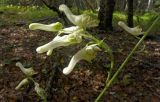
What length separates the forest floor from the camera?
13.9 feet

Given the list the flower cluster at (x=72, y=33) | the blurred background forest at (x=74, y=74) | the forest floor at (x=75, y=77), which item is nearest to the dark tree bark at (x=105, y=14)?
the blurred background forest at (x=74, y=74)

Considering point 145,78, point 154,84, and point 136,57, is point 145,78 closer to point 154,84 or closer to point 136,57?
point 154,84

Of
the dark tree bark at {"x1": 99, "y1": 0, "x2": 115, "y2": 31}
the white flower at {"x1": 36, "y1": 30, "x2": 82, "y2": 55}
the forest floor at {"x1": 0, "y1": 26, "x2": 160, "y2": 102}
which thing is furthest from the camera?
the dark tree bark at {"x1": 99, "y1": 0, "x2": 115, "y2": 31}

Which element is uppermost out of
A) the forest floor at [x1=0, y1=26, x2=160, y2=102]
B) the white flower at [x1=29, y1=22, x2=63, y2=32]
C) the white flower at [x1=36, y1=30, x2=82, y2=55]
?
the white flower at [x1=29, y1=22, x2=63, y2=32]

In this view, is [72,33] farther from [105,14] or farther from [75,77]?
[105,14]

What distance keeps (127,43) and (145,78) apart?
144 centimetres

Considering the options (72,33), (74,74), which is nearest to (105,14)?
(74,74)

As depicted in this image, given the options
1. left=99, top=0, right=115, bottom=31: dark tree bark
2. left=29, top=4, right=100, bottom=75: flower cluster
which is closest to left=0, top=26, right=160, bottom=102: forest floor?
left=99, top=0, right=115, bottom=31: dark tree bark

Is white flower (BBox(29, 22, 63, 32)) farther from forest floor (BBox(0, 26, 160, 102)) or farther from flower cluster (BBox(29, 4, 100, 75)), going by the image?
forest floor (BBox(0, 26, 160, 102))

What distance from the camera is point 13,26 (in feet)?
22.9

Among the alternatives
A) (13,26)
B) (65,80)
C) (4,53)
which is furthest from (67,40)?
(13,26)

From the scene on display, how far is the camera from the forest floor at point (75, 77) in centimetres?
425

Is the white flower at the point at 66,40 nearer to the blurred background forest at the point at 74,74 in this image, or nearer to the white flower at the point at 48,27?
the white flower at the point at 48,27

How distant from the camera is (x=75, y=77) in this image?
4570 millimetres
